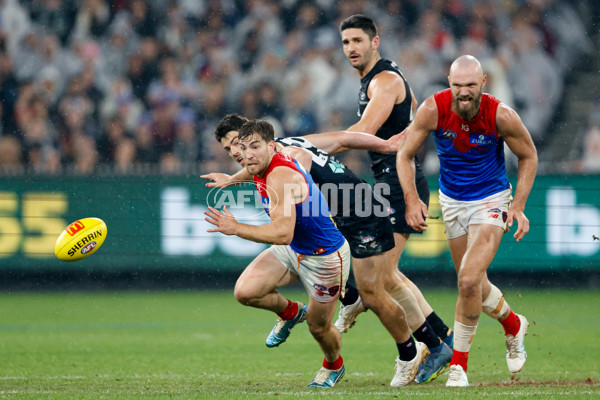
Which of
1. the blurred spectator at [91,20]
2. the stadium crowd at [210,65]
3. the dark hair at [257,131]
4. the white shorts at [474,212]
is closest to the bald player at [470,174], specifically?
the white shorts at [474,212]

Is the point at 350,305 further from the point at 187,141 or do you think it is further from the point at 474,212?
the point at 187,141

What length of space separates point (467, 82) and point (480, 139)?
0.52 metres

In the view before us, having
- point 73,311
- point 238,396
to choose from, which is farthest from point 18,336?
point 238,396

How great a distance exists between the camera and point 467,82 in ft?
21.7

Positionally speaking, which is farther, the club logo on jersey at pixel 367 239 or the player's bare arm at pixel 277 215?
the club logo on jersey at pixel 367 239

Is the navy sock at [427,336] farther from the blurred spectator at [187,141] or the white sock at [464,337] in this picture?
the blurred spectator at [187,141]

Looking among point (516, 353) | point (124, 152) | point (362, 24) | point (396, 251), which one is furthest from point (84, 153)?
point (516, 353)

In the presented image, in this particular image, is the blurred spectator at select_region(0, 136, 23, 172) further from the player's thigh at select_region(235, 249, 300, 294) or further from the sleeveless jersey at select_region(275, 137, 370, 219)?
the sleeveless jersey at select_region(275, 137, 370, 219)

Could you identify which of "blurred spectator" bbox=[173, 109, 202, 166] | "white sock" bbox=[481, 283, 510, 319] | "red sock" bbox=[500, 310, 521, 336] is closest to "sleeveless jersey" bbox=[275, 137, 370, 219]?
"white sock" bbox=[481, 283, 510, 319]

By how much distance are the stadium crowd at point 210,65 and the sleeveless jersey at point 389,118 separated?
6422 mm

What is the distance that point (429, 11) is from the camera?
16156mm

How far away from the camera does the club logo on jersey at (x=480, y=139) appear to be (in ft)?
22.6

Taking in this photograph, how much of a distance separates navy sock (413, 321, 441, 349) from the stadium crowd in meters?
7.11

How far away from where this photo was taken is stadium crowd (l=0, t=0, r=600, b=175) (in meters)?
14.9
